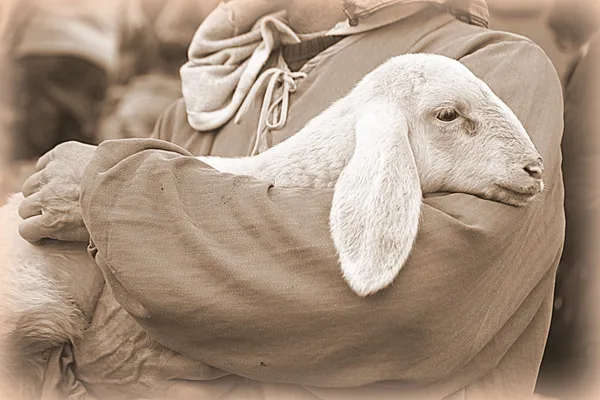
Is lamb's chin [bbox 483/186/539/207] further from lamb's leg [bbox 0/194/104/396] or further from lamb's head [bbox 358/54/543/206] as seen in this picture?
lamb's leg [bbox 0/194/104/396]

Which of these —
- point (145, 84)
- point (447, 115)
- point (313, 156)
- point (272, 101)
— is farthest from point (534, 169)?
point (145, 84)

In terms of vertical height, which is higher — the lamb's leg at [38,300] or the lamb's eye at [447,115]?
the lamb's eye at [447,115]

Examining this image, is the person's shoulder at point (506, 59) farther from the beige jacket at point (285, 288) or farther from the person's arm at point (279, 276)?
the person's arm at point (279, 276)

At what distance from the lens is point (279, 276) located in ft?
4.71

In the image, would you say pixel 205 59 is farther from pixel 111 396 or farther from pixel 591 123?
pixel 591 123

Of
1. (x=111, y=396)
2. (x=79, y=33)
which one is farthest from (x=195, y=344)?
(x=79, y=33)

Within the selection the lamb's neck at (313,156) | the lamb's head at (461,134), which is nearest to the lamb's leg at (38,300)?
the lamb's neck at (313,156)

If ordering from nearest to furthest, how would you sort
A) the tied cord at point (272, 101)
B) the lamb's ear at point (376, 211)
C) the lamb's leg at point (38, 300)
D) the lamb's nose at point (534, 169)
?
the lamb's ear at point (376, 211), the lamb's nose at point (534, 169), the lamb's leg at point (38, 300), the tied cord at point (272, 101)

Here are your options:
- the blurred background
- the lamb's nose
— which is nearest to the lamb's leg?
the lamb's nose

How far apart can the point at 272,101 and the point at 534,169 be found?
699 millimetres

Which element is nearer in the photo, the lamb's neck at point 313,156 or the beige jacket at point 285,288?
the beige jacket at point 285,288

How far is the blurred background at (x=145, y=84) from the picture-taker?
282cm

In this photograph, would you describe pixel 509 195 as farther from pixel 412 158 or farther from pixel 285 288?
pixel 285 288

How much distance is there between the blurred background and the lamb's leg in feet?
4.64
